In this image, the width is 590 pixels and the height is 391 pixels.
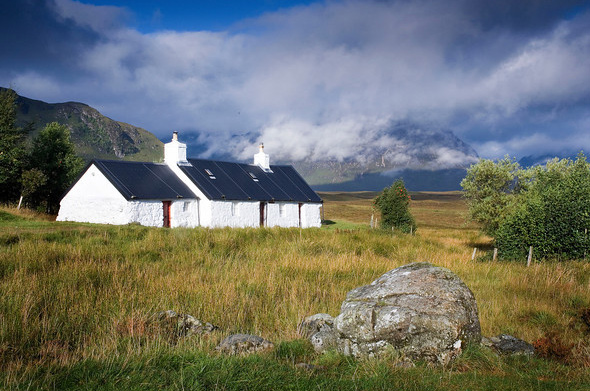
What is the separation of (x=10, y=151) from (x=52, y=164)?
3958 millimetres

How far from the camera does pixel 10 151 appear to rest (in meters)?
32.7

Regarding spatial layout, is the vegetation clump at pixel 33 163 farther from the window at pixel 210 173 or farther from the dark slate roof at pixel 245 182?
the window at pixel 210 173

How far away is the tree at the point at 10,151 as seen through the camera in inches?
1275

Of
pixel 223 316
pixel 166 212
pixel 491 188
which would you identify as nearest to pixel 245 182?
pixel 166 212

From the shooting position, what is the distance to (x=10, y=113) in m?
34.2

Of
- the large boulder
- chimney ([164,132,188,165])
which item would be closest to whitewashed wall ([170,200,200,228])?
→ chimney ([164,132,188,165])

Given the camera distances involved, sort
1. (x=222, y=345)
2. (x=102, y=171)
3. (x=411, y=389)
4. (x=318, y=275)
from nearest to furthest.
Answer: (x=411, y=389) < (x=222, y=345) < (x=318, y=275) < (x=102, y=171)

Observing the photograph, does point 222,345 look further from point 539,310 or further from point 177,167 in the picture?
point 177,167

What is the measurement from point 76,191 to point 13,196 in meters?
8.56

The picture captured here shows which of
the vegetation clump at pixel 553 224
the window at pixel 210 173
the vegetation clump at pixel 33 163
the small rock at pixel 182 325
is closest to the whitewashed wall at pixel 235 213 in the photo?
the window at pixel 210 173

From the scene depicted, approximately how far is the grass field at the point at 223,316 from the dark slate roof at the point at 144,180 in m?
13.5

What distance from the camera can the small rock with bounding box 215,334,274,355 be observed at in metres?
5.49

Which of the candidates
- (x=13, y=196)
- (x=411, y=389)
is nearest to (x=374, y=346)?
(x=411, y=389)

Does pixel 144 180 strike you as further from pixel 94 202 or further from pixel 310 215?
pixel 310 215
